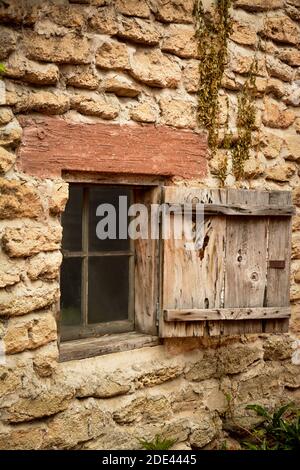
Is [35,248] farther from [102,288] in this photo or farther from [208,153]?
[208,153]

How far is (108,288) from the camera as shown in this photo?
12.2ft

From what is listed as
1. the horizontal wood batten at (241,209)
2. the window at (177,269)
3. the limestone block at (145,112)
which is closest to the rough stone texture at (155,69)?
the limestone block at (145,112)

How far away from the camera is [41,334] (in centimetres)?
308

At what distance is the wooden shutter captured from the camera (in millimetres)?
3523

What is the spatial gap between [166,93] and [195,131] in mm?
311

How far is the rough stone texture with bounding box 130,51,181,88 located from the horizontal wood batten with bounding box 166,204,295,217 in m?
0.75

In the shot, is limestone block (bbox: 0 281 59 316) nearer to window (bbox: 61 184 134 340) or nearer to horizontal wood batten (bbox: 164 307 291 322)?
window (bbox: 61 184 134 340)

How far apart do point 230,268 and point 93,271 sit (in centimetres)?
85

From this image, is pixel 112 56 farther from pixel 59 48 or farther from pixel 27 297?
pixel 27 297

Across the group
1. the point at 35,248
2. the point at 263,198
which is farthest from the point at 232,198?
the point at 35,248

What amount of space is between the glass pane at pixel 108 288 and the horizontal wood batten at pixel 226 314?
16.4 inches

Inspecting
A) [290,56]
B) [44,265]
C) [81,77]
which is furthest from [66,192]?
[290,56]

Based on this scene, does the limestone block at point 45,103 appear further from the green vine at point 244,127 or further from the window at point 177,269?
the green vine at point 244,127

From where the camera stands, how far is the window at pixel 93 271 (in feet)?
11.5
